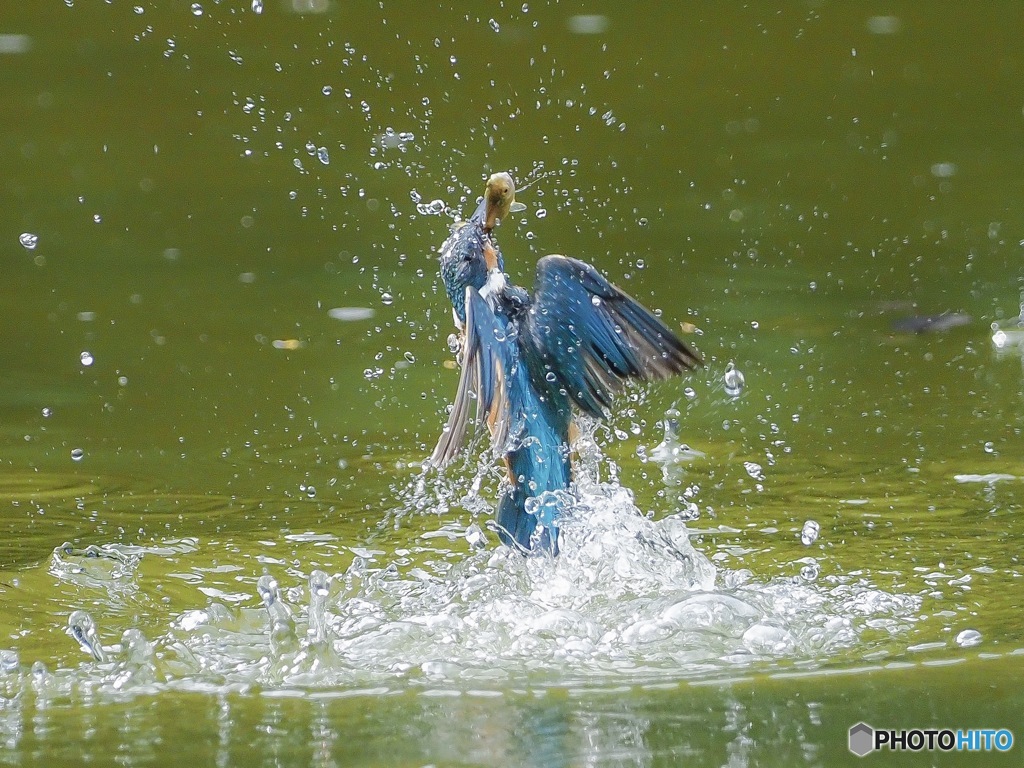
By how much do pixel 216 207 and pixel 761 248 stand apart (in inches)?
104

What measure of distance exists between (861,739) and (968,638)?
2.11 feet

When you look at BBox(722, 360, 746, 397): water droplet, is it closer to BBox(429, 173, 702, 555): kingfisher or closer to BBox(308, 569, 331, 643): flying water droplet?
BBox(429, 173, 702, 555): kingfisher

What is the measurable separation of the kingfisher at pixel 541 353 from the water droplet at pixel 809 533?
52cm

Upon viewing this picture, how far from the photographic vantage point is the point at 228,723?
125 inches

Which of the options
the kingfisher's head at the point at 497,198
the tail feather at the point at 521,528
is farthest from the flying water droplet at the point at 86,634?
the kingfisher's head at the point at 497,198

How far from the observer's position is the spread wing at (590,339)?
410 centimetres

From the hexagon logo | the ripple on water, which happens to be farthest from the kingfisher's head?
the hexagon logo

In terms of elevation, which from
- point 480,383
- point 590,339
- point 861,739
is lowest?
point 861,739

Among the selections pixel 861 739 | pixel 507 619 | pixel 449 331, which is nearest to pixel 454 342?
pixel 507 619

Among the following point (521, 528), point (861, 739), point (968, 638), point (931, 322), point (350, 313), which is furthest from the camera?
point (350, 313)

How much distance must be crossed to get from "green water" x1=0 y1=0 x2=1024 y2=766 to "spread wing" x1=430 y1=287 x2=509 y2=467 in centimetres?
41

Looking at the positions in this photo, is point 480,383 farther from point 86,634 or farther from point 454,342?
point 86,634

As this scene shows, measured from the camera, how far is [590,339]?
4.15m

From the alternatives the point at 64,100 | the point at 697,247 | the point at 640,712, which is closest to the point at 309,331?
the point at 697,247
